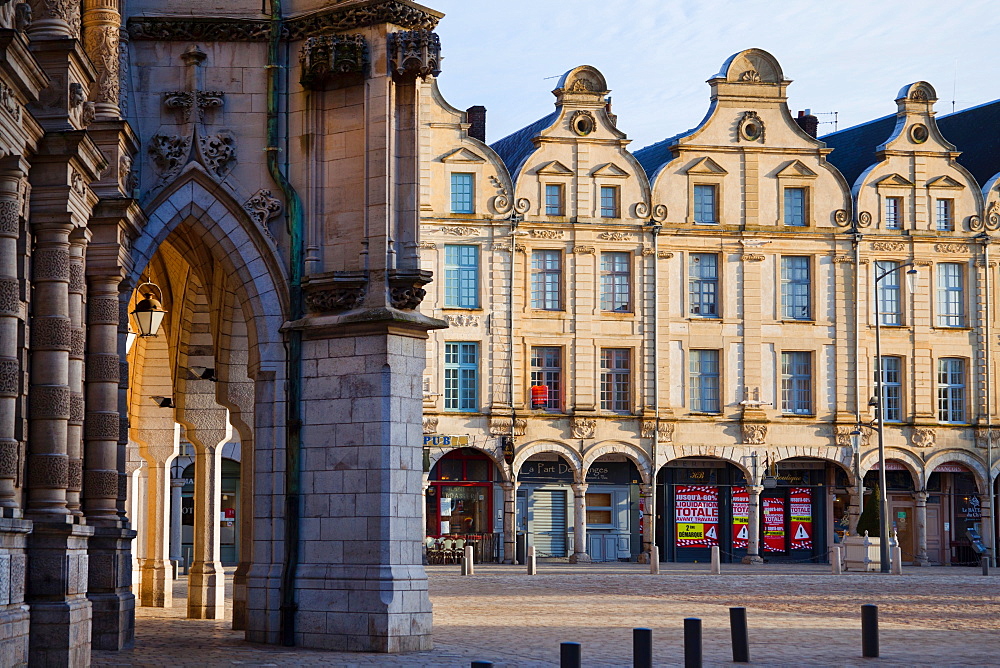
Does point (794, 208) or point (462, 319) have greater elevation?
point (794, 208)

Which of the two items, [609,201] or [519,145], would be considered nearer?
[609,201]

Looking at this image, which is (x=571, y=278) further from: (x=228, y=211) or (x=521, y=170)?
(x=228, y=211)

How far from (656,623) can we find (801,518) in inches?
1161

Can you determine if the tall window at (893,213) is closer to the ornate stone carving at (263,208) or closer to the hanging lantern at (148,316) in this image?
the hanging lantern at (148,316)

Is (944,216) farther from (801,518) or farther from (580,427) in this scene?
(580,427)

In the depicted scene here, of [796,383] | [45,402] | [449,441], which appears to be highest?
[796,383]

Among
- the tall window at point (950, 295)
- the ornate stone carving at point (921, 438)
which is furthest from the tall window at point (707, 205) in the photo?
the ornate stone carving at point (921, 438)

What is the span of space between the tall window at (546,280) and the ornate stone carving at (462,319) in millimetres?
1828

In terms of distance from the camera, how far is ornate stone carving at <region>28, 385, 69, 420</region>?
14.1 m

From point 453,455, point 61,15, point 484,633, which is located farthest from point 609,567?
point 61,15

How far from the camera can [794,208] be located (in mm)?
50312

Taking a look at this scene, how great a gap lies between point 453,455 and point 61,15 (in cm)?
3396

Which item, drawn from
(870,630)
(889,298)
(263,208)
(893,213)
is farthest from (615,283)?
(870,630)

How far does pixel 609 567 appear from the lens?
44.2 meters
